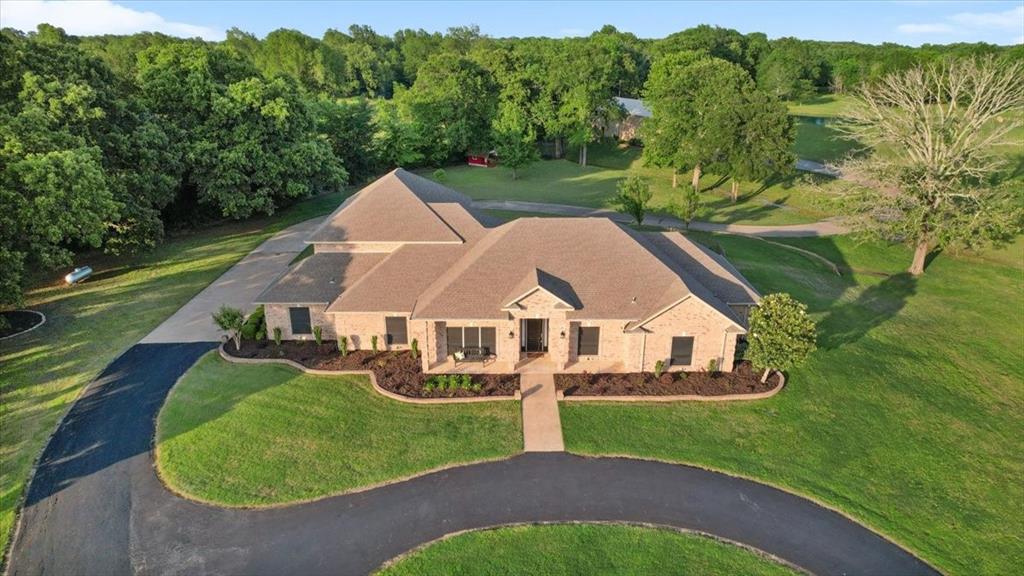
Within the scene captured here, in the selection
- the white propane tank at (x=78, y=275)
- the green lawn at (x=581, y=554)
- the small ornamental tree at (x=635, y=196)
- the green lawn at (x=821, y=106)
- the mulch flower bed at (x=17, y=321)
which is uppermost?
the green lawn at (x=821, y=106)

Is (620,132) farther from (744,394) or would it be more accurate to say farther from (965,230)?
(744,394)

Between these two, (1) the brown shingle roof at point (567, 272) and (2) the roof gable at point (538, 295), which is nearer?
(2) the roof gable at point (538, 295)

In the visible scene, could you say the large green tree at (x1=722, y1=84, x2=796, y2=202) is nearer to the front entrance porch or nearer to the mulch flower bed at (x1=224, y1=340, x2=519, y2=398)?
the front entrance porch

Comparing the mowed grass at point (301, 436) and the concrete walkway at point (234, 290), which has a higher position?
the concrete walkway at point (234, 290)

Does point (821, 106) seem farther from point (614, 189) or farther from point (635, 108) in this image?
point (614, 189)

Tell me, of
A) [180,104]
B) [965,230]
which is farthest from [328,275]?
[965,230]

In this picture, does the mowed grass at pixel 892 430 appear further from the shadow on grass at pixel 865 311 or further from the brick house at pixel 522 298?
the brick house at pixel 522 298

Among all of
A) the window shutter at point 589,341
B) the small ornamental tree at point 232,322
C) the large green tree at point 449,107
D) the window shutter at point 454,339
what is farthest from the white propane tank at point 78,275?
the large green tree at point 449,107

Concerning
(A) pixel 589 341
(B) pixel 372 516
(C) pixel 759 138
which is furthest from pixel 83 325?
(C) pixel 759 138
